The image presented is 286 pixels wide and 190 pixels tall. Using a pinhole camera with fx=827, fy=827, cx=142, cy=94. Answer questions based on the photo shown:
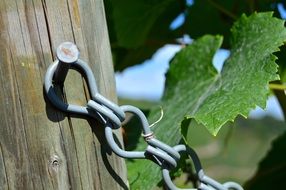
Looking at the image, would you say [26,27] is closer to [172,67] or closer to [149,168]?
[149,168]

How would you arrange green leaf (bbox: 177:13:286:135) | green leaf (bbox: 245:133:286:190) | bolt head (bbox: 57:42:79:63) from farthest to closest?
green leaf (bbox: 245:133:286:190) → green leaf (bbox: 177:13:286:135) → bolt head (bbox: 57:42:79:63)

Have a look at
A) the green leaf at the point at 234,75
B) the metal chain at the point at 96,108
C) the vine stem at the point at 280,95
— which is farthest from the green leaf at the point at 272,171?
the metal chain at the point at 96,108

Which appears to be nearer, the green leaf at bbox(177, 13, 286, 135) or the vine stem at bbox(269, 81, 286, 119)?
the green leaf at bbox(177, 13, 286, 135)

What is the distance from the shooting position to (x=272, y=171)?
7.78 ft

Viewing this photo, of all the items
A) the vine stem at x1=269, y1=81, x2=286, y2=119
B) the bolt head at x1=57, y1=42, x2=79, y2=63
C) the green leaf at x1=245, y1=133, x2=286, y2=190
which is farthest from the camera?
the green leaf at x1=245, y1=133, x2=286, y2=190

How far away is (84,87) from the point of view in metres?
1.21

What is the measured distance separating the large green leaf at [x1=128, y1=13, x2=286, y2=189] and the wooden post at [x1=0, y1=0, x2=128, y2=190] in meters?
0.31

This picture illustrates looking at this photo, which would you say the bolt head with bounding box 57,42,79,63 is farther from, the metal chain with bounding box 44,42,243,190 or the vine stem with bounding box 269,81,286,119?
the vine stem with bounding box 269,81,286,119

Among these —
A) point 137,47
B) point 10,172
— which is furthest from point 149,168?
point 137,47

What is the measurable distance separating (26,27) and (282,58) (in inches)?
39.4

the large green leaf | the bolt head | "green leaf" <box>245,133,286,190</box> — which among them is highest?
the bolt head

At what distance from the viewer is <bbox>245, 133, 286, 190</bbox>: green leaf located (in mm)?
2330

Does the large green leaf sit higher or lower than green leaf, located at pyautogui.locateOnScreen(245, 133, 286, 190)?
higher

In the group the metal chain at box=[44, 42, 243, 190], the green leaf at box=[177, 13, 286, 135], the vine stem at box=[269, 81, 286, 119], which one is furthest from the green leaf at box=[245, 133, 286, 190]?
the metal chain at box=[44, 42, 243, 190]
